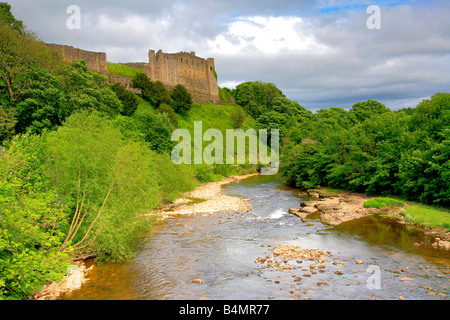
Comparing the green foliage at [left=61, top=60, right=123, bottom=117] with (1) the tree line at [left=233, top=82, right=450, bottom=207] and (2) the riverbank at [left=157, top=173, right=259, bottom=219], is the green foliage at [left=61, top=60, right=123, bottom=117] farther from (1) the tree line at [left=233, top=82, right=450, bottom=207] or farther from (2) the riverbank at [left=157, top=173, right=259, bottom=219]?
(1) the tree line at [left=233, top=82, right=450, bottom=207]

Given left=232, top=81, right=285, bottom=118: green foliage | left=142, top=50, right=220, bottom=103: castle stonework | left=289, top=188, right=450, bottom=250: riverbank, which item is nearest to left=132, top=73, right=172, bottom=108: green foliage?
left=142, top=50, right=220, bottom=103: castle stonework

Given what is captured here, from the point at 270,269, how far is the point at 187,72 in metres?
84.0

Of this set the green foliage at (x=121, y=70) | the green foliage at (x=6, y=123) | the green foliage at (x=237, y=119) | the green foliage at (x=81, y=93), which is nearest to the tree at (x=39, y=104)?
the green foliage at (x=6, y=123)

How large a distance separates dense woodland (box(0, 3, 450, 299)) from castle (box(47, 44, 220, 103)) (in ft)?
27.1

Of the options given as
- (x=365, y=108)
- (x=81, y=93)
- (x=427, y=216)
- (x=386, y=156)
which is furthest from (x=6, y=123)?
(x=365, y=108)

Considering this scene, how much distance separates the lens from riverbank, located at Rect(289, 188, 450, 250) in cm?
2130

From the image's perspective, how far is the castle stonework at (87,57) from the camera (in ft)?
193

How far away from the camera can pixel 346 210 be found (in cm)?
2916

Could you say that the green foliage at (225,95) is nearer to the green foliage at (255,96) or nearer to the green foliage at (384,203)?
the green foliage at (255,96)

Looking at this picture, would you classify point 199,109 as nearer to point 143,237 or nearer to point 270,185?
point 270,185

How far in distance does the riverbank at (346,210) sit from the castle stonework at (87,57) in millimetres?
50159

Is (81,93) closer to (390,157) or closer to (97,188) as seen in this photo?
(97,188)
